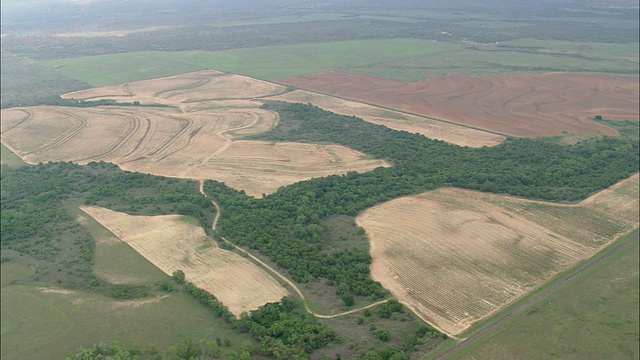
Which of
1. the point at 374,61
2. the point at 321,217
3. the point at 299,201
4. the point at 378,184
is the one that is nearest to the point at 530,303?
the point at 321,217

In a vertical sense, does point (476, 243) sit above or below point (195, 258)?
above

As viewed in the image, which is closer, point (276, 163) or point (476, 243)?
point (476, 243)

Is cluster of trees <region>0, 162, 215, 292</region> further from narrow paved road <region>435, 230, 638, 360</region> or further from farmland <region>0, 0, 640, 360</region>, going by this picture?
narrow paved road <region>435, 230, 638, 360</region>

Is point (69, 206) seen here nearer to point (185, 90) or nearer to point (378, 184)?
point (378, 184)

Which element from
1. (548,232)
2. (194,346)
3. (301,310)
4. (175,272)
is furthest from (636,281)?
(175,272)

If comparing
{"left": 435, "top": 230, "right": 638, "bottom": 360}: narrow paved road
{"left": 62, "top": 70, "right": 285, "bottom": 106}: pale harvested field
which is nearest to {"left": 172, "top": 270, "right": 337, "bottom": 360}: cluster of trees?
{"left": 435, "top": 230, "right": 638, "bottom": 360}: narrow paved road

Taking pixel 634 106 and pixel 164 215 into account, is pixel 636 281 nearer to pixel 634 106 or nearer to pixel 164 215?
pixel 164 215
